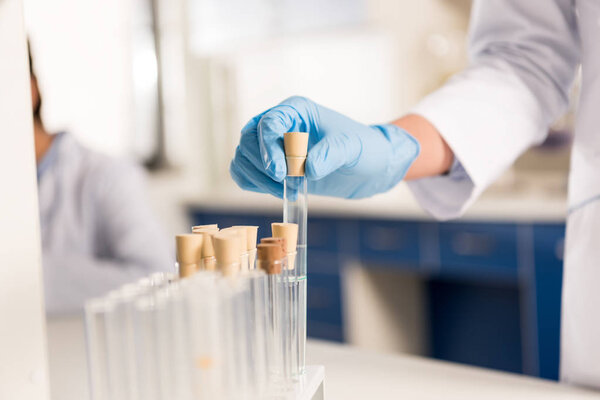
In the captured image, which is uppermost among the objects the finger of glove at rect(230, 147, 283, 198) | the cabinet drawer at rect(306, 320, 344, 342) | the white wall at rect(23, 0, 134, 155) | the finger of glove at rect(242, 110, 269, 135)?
the white wall at rect(23, 0, 134, 155)

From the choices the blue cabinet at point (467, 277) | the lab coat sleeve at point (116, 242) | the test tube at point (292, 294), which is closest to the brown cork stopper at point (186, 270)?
the test tube at point (292, 294)

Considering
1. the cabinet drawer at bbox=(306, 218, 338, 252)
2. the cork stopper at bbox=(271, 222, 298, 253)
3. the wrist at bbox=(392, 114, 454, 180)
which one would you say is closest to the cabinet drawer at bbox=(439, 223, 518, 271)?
the cabinet drawer at bbox=(306, 218, 338, 252)

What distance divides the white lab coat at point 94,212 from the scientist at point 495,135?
0.99 m

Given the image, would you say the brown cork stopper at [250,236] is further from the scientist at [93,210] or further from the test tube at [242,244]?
the scientist at [93,210]

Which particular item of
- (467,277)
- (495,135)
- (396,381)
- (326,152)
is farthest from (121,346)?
(467,277)

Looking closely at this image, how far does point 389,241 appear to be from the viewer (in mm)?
2982

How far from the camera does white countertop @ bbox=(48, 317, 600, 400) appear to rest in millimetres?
833

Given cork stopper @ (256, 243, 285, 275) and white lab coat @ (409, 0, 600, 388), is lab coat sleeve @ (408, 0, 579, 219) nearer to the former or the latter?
white lab coat @ (409, 0, 600, 388)

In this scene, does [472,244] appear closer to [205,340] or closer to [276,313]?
[276,313]

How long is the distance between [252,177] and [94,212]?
3.94 ft

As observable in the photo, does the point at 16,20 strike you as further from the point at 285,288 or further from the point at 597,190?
the point at 597,190

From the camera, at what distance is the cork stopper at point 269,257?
628mm

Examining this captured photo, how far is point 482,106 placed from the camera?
1.06 m

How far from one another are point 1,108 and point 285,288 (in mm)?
372
